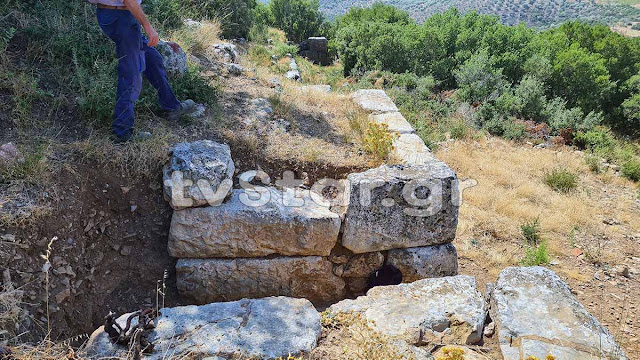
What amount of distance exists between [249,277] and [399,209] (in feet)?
4.71

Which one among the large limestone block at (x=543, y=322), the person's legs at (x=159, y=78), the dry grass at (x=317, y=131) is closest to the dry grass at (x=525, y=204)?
the large limestone block at (x=543, y=322)

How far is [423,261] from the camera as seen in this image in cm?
424

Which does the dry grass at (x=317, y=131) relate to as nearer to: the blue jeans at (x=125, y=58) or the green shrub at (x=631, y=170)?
the blue jeans at (x=125, y=58)

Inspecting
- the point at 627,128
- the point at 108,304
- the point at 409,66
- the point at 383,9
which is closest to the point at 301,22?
the point at 383,9

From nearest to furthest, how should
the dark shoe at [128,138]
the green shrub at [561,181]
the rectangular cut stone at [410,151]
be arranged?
the dark shoe at [128,138] → the rectangular cut stone at [410,151] → the green shrub at [561,181]

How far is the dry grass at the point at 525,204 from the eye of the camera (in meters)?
5.37

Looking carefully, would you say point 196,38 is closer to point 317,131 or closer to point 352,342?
point 317,131

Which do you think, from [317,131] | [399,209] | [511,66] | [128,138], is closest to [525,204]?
[399,209]

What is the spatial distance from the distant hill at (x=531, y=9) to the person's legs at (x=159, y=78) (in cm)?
2021

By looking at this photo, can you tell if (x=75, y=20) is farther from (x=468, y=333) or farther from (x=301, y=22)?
(x=301, y=22)

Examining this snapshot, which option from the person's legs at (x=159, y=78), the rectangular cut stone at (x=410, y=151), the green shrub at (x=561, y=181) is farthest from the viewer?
the green shrub at (x=561, y=181)

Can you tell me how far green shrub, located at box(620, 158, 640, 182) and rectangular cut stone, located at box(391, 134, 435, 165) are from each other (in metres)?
4.84

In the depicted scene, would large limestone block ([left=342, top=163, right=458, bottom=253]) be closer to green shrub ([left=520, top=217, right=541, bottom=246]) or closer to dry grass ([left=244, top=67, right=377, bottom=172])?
dry grass ([left=244, top=67, right=377, bottom=172])

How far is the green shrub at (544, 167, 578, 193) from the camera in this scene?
6.82 metres
